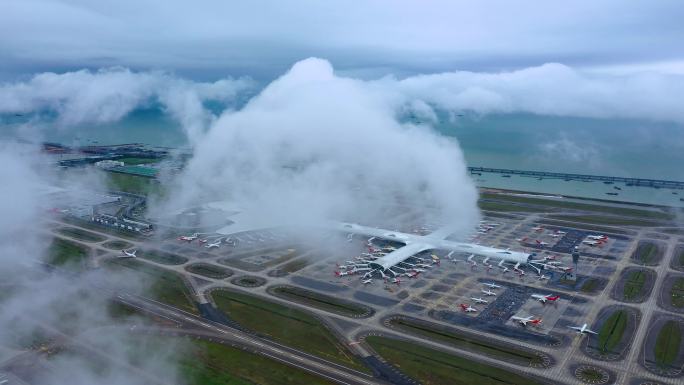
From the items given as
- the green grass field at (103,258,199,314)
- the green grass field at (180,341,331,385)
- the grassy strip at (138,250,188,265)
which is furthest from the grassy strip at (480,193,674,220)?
the green grass field at (180,341,331,385)

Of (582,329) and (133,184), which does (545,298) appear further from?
(133,184)

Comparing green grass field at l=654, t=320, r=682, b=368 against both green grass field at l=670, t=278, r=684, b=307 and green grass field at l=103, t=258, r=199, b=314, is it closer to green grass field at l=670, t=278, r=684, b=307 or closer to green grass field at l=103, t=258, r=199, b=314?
green grass field at l=670, t=278, r=684, b=307

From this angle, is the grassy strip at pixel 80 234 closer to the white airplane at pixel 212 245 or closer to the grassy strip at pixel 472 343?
the white airplane at pixel 212 245

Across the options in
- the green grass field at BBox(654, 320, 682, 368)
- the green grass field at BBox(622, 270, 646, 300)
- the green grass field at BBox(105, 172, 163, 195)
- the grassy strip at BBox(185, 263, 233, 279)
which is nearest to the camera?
the green grass field at BBox(654, 320, 682, 368)

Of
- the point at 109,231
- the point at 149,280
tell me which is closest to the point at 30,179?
the point at 109,231

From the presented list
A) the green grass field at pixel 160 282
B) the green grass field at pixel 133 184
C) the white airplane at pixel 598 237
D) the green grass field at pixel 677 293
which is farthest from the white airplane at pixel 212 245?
the green grass field at pixel 677 293

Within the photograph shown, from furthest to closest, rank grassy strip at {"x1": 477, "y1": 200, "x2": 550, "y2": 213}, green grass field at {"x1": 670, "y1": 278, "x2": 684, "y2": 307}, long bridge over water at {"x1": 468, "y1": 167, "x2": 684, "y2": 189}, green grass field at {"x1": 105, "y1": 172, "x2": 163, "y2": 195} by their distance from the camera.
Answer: long bridge over water at {"x1": 468, "y1": 167, "x2": 684, "y2": 189} < green grass field at {"x1": 105, "y1": 172, "x2": 163, "y2": 195} < grassy strip at {"x1": 477, "y1": 200, "x2": 550, "y2": 213} < green grass field at {"x1": 670, "y1": 278, "x2": 684, "y2": 307}

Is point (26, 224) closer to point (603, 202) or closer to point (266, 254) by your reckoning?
point (266, 254)
